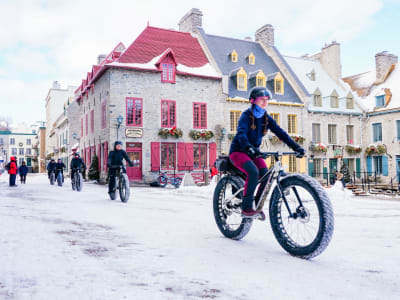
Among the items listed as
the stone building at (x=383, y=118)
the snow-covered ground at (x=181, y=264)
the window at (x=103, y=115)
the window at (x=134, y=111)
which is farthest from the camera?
the stone building at (x=383, y=118)

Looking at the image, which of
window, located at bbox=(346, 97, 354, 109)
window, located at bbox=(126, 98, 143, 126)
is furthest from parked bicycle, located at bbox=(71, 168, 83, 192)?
window, located at bbox=(346, 97, 354, 109)

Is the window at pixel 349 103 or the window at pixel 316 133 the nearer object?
the window at pixel 316 133

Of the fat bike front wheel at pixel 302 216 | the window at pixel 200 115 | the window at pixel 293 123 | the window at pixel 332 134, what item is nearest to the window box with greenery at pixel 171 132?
the window at pixel 200 115

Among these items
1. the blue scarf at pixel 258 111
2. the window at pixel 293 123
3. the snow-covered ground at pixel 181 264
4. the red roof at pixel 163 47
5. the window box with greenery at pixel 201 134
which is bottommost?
the snow-covered ground at pixel 181 264

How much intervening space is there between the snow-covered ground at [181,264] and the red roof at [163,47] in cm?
1889

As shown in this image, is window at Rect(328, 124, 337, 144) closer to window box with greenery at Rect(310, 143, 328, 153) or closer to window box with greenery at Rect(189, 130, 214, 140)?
window box with greenery at Rect(310, 143, 328, 153)

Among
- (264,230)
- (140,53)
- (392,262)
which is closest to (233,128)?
(140,53)

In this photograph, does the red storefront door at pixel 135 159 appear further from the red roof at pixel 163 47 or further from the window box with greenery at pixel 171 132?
the red roof at pixel 163 47

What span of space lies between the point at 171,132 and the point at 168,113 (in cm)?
132

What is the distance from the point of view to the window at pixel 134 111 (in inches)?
887

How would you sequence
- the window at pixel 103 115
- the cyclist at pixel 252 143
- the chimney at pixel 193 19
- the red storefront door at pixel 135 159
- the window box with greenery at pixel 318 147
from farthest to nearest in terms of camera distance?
the window box with greenery at pixel 318 147 → the chimney at pixel 193 19 → the window at pixel 103 115 → the red storefront door at pixel 135 159 → the cyclist at pixel 252 143

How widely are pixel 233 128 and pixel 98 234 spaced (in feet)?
70.7

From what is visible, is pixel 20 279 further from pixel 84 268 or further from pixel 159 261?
pixel 159 261

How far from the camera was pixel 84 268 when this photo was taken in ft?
10.4
